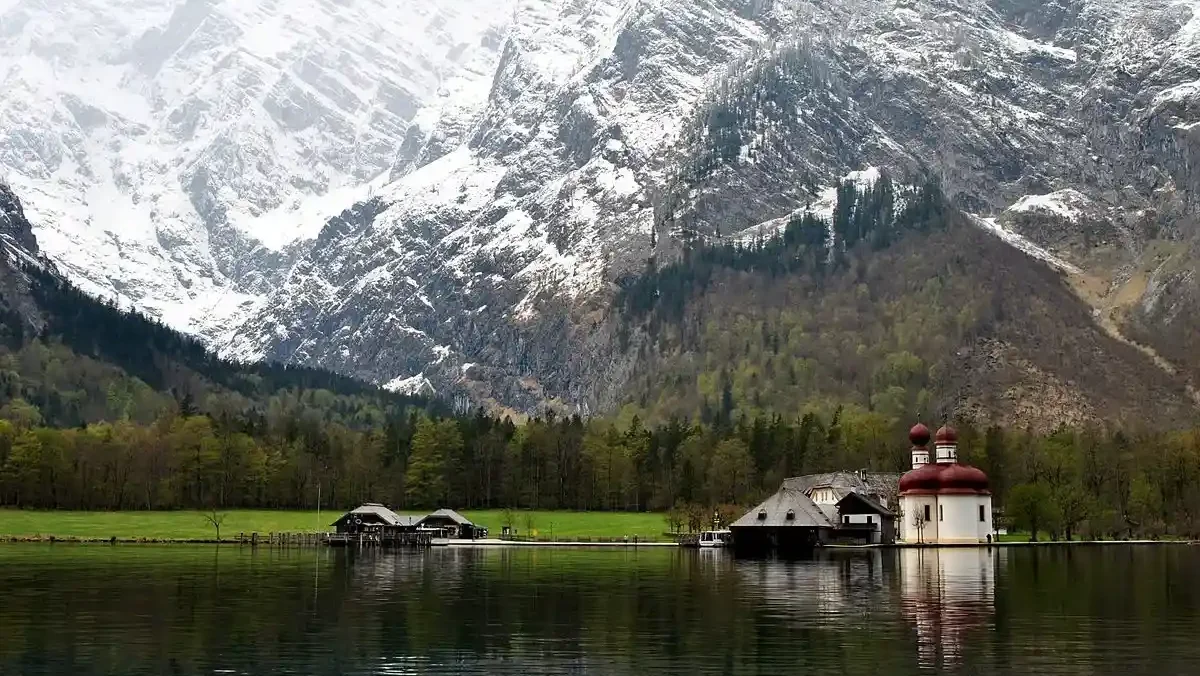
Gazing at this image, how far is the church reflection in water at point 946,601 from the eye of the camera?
6064 cm

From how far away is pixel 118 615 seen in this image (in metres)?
73.9

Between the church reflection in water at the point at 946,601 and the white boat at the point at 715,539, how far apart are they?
3497cm

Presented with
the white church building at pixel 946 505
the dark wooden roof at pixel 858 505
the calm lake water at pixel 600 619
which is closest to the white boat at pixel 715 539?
the dark wooden roof at pixel 858 505

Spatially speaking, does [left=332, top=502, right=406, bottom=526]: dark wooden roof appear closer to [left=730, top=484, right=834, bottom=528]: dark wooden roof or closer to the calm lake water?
[left=730, top=484, right=834, bottom=528]: dark wooden roof

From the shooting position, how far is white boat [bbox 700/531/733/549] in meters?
172

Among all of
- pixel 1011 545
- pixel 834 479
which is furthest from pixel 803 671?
pixel 834 479

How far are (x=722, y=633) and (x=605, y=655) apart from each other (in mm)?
8392

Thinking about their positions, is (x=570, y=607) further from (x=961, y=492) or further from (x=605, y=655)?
(x=961, y=492)

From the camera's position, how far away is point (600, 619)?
73.0m

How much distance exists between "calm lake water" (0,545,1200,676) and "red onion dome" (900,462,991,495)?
51.6 meters

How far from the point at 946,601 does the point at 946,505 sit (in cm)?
9565

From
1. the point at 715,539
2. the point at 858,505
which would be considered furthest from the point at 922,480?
the point at 715,539

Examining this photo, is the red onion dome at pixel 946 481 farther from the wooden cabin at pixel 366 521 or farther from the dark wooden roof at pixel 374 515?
the wooden cabin at pixel 366 521

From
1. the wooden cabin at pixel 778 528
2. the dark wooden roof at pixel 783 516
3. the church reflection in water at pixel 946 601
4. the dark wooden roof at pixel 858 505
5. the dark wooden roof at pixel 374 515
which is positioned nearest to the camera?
the church reflection in water at pixel 946 601
